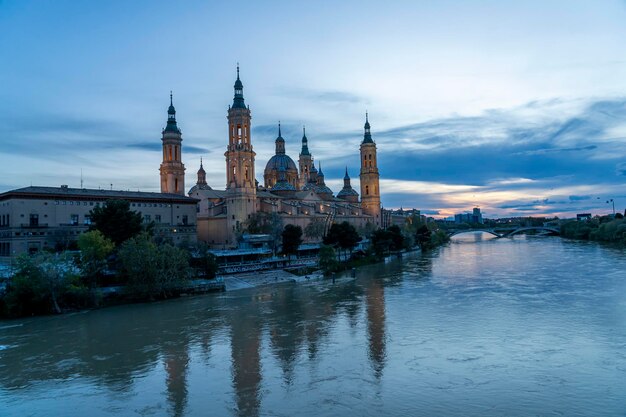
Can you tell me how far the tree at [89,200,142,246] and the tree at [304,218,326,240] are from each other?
25.9 metres

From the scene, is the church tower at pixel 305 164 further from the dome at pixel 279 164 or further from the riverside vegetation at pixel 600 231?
the riverside vegetation at pixel 600 231

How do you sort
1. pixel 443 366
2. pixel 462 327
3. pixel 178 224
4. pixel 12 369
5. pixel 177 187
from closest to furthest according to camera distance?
pixel 443 366 → pixel 12 369 → pixel 462 327 → pixel 178 224 → pixel 177 187

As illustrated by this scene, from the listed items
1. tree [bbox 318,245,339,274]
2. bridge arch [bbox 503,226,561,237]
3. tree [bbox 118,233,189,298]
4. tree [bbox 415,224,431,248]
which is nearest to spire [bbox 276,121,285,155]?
tree [bbox 415,224,431,248]

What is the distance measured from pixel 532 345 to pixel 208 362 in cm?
1223

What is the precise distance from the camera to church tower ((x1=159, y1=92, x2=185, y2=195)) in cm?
5775

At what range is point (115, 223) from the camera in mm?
33469

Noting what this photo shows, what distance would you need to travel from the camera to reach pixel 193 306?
28.6 m

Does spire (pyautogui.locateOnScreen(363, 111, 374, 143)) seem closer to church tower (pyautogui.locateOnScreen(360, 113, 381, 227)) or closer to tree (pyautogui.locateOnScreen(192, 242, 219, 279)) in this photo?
church tower (pyautogui.locateOnScreen(360, 113, 381, 227))

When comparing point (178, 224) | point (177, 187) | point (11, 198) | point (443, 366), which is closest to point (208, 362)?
point (443, 366)

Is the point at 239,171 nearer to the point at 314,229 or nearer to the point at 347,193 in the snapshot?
the point at 314,229

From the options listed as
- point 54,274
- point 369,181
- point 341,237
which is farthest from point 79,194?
point 369,181

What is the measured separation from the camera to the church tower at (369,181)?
82562 mm

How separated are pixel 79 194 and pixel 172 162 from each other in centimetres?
1784

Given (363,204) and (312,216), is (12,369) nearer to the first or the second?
(312,216)
